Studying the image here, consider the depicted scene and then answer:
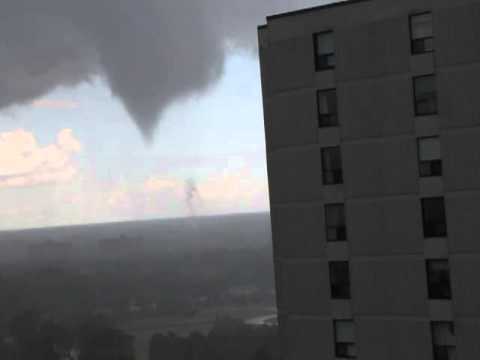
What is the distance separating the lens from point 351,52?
59.4ft

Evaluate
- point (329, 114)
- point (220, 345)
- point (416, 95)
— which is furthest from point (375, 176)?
point (220, 345)

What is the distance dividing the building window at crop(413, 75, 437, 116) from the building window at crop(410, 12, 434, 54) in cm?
79

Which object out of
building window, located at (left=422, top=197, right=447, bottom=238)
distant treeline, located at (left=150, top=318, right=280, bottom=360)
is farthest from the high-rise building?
distant treeline, located at (left=150, top=318, right=280, bottom=360)

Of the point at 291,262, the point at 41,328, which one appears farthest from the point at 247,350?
the point at 291,262

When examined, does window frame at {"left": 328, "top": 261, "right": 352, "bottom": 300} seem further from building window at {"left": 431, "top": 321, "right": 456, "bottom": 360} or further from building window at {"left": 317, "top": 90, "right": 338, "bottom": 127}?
building window at {"left": 317, "top": 90, "right": 338, "bottom": 127}

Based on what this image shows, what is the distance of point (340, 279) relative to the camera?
59.8 ft

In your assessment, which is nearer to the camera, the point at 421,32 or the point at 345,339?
the point at 421,32

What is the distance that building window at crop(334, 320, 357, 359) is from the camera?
1806 cm

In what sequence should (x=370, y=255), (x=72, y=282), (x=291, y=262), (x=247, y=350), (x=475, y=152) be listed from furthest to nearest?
(x=72, y=282), (x=247, y=350), (x=291, y=262), (x=370, y=255), (x=475, y=152)

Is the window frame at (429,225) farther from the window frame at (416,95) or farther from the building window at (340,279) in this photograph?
the building window at (340,279)

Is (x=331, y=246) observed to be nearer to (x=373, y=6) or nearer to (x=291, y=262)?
(x=291, y=262)

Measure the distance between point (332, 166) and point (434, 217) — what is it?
328 centimetres

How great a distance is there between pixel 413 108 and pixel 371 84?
4.60 feet

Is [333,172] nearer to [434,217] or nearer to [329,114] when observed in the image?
[329,114]
